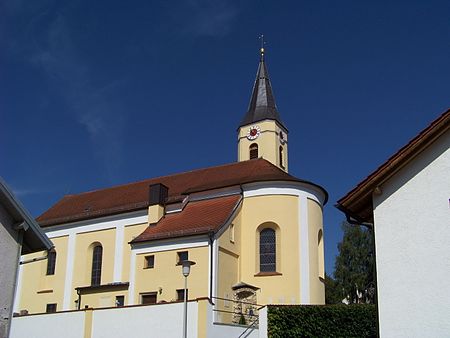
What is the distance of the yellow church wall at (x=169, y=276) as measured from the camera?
88.2 feet

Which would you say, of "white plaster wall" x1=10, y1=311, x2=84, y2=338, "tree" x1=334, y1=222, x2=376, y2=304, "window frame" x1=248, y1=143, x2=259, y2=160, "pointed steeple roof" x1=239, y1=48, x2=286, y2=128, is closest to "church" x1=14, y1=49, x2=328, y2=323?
"white plaster wall" x1=10, y1=311, x2=84, y2=338

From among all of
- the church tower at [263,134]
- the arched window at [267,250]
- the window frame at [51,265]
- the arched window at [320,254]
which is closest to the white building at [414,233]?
the arched window at [267,250]

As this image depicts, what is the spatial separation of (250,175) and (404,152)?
71.8ft

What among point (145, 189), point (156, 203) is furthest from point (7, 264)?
point (145, 189)

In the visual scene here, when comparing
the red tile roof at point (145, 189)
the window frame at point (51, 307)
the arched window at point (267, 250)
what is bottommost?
the window frame at point (51, 307)

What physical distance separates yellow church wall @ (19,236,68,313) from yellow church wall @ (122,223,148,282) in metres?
4.75

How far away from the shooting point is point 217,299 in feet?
87.1

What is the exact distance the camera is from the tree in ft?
152

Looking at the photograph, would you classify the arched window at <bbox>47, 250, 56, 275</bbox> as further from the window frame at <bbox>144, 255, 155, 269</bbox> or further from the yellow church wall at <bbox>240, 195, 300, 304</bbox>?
the yellow church wall at <bbox>240, 195, 300, 304</bbox>

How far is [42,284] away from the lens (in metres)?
36.6

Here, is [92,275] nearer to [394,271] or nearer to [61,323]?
[61,323]

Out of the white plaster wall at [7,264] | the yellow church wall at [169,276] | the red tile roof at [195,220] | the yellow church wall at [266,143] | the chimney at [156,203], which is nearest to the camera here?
the white plaster wall at [7,264]

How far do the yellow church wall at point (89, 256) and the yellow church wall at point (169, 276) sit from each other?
585 centimetres

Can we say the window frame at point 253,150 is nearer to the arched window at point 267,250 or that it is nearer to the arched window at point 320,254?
the arched window at point 320,254
